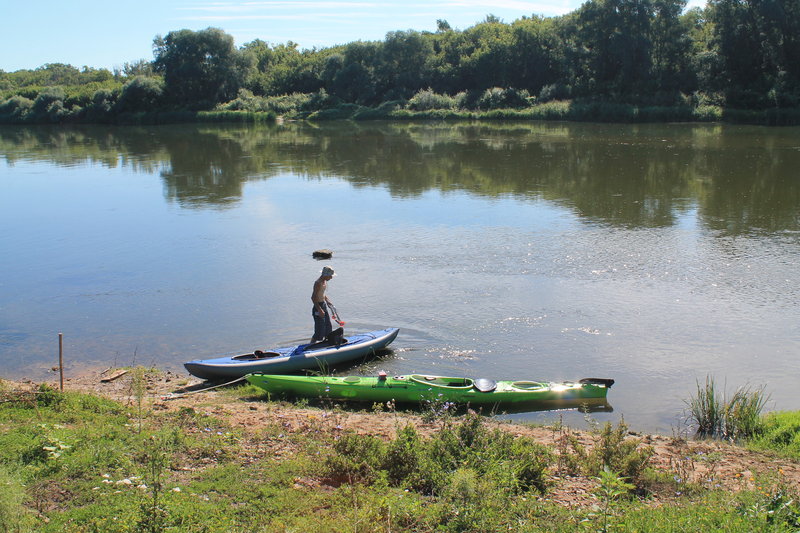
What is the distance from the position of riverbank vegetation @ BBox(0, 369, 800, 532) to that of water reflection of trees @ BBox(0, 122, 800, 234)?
13.5 m

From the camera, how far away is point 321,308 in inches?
465

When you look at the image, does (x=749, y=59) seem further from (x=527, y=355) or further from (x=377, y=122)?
(x=527, y=355)

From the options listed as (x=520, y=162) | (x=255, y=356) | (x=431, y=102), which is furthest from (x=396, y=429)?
(x=431, y=102)

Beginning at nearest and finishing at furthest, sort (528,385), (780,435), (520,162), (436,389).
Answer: (780,435)
(436,389)
(528,385)
(520,162)

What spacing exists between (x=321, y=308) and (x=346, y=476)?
501 centimetres

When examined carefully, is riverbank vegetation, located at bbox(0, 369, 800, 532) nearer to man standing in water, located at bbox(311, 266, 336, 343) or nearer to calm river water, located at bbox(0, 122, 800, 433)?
calm river water, located at bbox(0, 122, 800, 433)

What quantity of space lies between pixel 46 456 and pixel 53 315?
314 inches

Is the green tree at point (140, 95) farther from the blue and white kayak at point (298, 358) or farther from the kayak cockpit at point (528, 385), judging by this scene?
the kayak cockpit at point (528, 385)

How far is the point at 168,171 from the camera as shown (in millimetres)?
33562

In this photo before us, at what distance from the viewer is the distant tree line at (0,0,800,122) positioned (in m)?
50.7

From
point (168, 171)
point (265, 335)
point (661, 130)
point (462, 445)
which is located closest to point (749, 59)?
point (661, 130)

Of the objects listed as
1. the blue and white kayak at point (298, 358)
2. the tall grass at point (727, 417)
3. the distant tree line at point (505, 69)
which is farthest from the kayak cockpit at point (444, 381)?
the distant tree line at point (505, 69)

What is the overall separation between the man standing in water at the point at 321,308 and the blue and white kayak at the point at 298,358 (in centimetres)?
28

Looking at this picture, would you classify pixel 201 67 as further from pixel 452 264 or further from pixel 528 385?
pixel 528 385
